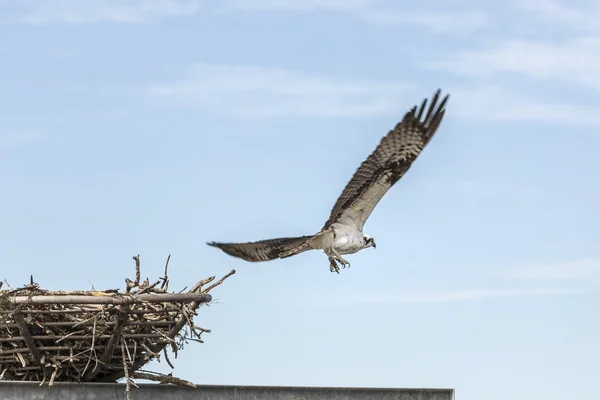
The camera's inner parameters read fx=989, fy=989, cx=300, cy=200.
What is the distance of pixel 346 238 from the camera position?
1169 centimetres

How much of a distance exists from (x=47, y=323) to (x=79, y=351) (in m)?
0.45

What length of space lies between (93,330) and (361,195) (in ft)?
12.7

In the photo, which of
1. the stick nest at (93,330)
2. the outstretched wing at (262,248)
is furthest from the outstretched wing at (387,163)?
the stick nest at (93,330)

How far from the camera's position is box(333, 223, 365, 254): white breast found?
11695 mm

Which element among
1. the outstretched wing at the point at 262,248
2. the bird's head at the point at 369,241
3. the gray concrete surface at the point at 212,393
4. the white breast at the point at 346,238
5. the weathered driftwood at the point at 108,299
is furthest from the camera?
the bird's head at the point at 369,241

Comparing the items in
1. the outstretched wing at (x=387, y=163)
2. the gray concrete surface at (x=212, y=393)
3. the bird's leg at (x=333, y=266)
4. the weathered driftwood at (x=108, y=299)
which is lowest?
the gray concrete surface at (x=212, y=393)

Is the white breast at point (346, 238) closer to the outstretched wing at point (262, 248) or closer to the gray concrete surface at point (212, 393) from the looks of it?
the outstretched wing at point (262, 248)

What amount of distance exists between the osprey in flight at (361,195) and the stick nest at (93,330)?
81.6 inches

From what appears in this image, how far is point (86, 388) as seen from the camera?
29.7 ft

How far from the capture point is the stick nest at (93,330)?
8797 millimetres

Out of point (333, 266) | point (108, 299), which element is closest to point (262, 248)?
point (333, 266)

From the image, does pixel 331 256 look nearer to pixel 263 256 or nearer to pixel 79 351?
pixel 263 256

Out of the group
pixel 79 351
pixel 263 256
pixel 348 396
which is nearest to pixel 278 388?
pixel 348 396

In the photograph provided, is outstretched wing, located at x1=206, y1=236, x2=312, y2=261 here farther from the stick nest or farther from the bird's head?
the stick nest
